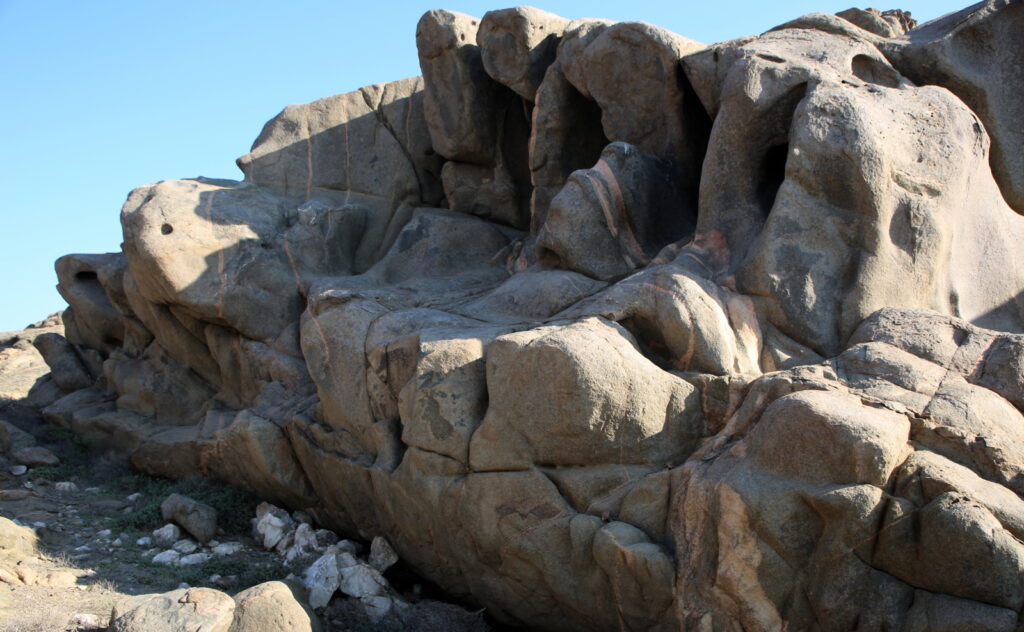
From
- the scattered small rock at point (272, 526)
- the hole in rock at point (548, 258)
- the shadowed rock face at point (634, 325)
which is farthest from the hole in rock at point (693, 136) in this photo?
the scattered small rock at point (272, 526)

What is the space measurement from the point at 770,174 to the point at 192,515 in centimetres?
564

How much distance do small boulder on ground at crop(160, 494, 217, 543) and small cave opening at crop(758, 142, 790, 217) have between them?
17.4ft

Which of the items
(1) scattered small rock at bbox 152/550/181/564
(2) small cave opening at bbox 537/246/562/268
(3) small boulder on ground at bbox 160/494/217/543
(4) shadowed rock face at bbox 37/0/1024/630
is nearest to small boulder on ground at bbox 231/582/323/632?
(4) shadowed rock face at bbox 37/0/1024/630

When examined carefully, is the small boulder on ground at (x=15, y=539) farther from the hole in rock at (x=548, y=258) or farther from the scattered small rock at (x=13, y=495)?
the hole in rock at (x=548, y=258)

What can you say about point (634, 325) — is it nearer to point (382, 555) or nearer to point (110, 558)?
point (382, 555)

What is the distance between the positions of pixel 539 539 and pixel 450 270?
3.98m

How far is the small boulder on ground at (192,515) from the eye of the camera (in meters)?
8.90

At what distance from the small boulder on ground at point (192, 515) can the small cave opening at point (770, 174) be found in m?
5.31

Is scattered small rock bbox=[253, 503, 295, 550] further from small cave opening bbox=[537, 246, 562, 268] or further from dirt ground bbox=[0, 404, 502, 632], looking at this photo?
small cave opening bbox=[537, 246, 562, 268]

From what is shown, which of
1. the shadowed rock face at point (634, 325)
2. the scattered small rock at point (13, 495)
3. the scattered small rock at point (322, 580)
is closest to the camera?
the shadowed rock face at point (634, 325)

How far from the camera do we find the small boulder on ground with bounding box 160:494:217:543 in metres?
8.90

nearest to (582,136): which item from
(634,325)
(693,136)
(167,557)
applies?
(693,136)

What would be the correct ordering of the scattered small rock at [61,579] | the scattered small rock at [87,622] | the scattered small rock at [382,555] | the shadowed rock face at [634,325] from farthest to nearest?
1. the scattered small rock at [382,555]
2. the scattered small rock at [61,579]
3. the scattered small rock at [87,622]
4. the shadowed rock face at [634,325]

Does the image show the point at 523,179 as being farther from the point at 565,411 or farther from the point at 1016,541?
the point at 1016,541
